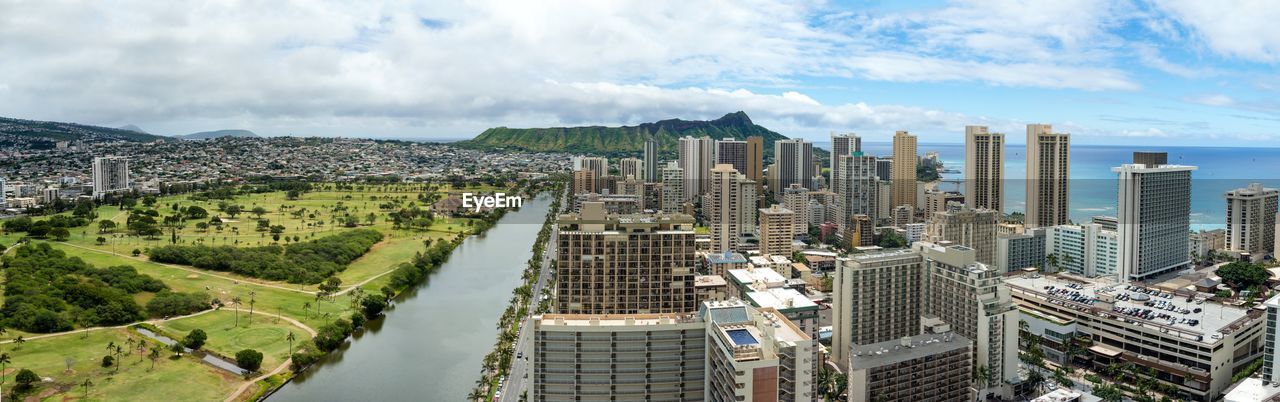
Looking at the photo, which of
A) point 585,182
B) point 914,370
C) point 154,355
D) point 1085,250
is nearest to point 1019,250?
point 1085,250

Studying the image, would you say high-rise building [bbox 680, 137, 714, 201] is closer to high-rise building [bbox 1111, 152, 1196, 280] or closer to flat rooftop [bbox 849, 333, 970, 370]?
high-rise building [bbox 1111, 152, 1196, 280]

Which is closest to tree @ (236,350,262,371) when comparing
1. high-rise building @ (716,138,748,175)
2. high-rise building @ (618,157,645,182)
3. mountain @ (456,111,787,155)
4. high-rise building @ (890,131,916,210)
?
high-rise building @ (890,131,916,210)

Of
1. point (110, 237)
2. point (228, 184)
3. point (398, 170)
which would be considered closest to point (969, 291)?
point (110, 237)

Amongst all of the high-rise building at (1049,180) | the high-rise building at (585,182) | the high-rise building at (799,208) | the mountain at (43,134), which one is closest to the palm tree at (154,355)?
the high-rise building at (799,208)

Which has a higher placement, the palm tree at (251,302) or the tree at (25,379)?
the palm tree at (251,302)

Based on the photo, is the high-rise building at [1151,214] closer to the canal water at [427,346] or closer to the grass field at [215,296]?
the canal water at [427,346]
